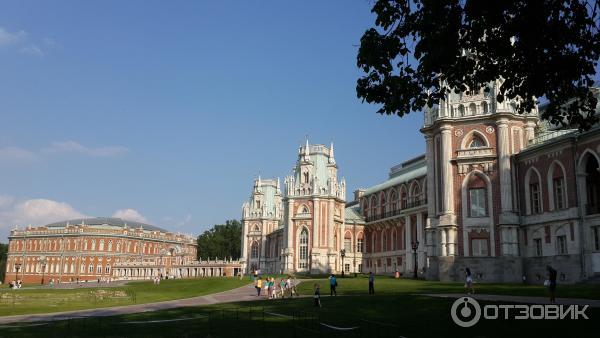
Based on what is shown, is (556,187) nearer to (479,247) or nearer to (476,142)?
(476,142)

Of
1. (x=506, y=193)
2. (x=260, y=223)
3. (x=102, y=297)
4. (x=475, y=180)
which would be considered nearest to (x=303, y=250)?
(x=260, y=223)

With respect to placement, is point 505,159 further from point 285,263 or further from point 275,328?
point 285,263

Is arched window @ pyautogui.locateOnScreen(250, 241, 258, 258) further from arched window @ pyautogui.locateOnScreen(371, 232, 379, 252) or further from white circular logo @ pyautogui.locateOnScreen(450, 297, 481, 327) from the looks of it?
white circular logo @ pyautogui.locateOnScreen(450, 297, 481, 327)

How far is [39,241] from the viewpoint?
13625 cm

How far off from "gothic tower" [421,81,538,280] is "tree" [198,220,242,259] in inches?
3636

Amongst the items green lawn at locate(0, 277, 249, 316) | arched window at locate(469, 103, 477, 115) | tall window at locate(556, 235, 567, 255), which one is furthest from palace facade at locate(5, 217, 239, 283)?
tall window at locate(556, 235, 567, 255)

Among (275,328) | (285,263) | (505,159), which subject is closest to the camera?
(275,328)

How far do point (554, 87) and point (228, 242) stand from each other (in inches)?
A: 4926

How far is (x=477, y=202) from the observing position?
47.6m

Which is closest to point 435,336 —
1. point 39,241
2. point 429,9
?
point 429,9

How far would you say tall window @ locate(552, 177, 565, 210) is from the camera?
42.8 metres

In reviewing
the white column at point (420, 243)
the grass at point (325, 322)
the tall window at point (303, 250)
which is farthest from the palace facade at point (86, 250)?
the grass at point (325, 322)

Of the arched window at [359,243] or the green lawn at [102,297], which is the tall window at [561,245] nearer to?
A: the green lawn at [102,297]

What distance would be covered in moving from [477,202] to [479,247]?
3.85m
